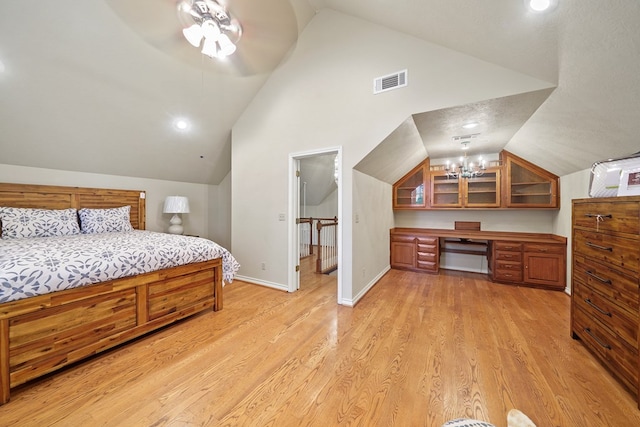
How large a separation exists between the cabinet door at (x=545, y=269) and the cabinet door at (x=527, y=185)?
0.82m

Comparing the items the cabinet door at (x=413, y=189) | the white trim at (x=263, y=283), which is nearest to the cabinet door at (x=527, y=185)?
the cabinet door at (x=413, y=189)

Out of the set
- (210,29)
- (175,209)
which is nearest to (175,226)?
(175,209)

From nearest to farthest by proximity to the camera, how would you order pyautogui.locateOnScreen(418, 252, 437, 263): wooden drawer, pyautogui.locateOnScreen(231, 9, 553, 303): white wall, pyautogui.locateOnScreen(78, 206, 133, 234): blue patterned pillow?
pyautogui.locateOnScreen(231, 9, 553, 303): white wall
pyautogui.locateOnScreen(78, 206, 133, 234): blue patterned pillow
pyautogui.locateOnScreen(418, 252, 437, 263): wooden drawer

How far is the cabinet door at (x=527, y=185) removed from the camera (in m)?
3.62

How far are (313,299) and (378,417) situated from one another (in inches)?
69.5

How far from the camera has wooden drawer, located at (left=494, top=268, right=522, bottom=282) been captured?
11.6 ft

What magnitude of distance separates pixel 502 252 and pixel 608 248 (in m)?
2.12

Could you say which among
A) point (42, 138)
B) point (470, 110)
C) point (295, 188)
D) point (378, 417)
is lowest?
point (378, 417)

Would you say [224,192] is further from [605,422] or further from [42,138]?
[605,422]

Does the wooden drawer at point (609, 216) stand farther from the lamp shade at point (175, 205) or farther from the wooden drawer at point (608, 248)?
the lamp shade at point (175, 205)

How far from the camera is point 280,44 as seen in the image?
9.55 ft

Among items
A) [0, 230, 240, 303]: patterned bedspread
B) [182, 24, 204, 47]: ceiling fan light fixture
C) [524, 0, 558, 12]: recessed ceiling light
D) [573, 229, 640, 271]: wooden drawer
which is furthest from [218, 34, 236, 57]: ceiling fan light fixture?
[573, 229, 640, 271]: wooden drawer

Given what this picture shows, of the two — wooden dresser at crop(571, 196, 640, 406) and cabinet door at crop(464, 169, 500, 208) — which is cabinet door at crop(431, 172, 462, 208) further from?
wooden dresser at crop(571, 196, 640, 406)

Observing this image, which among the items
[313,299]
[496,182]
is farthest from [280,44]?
[496,182]
